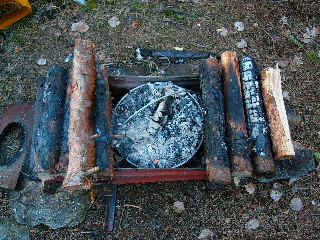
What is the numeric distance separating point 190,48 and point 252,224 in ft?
7.58

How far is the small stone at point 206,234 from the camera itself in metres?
3.30

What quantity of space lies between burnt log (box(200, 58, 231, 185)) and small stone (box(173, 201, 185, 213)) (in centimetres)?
78

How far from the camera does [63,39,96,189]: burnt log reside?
2.57 meters

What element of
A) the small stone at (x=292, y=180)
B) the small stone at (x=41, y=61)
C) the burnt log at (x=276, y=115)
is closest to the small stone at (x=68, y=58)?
the small stone at (x=41, y=61)

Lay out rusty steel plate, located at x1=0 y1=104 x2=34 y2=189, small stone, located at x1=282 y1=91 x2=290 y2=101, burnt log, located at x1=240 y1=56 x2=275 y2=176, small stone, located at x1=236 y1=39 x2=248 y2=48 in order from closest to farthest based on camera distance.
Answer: burnt log, located at x1=240 y1=56 x2=275 y2=176, rusty steel plate, located at x1=0 y1=104 x2=34 y2=189, small stone, located at x1=282 y1=91 x2=290 y2=101, small stone, located at x1=236 y1=39 x2=248 y2=48

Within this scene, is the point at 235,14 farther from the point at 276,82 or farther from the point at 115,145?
the point at 115,145

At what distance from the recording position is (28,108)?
12.3 ft

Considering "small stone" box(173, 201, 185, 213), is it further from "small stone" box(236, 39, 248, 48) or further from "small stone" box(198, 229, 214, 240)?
"small stone" box(236, 39, 248, 48)

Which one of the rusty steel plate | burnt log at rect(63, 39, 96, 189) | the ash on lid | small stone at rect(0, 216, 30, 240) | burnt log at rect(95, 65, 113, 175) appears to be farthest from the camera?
the rusty steel plate

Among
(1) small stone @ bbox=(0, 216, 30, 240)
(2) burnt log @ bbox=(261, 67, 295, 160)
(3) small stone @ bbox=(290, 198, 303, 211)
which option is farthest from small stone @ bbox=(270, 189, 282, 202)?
(1) small stone @ bbox=(0, 216, 30, 240)

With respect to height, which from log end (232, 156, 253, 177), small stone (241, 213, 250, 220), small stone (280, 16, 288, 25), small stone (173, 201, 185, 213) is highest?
small stone (280, 16, 288, 25)

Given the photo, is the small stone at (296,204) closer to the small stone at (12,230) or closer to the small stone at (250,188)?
the small stone at (250,188)

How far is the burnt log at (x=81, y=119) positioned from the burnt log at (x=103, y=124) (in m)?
0.05

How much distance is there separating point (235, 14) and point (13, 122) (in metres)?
3.24
